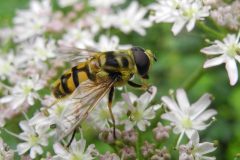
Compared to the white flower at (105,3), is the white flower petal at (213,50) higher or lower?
lower

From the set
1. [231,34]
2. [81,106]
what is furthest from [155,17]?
[81,106]

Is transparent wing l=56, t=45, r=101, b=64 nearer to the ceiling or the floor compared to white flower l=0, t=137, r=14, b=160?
nearer to the ceiling

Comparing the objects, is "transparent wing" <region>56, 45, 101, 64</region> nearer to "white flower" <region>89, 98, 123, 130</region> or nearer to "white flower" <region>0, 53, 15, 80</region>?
"white flower" <region>89, 98, 123, 130</region>

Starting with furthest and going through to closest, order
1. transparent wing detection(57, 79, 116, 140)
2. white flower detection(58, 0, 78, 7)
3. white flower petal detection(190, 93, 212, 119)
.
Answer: white flower detection(58, 0, 78, 7) → white flower petal detection(190, 93, 212, 119) → transparent wing detection(57, 79, 116, 140)

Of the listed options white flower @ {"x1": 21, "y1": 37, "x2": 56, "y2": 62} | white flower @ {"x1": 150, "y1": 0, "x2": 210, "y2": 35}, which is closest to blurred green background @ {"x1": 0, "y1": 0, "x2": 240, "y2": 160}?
white flower @ {"x1": 21, "y1": 37, "x2": 56, "y2": 62}

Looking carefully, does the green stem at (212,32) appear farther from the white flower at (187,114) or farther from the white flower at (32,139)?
the white flower at (32,139)

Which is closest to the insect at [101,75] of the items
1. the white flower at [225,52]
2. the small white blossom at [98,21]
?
the white flower at [225,52]
